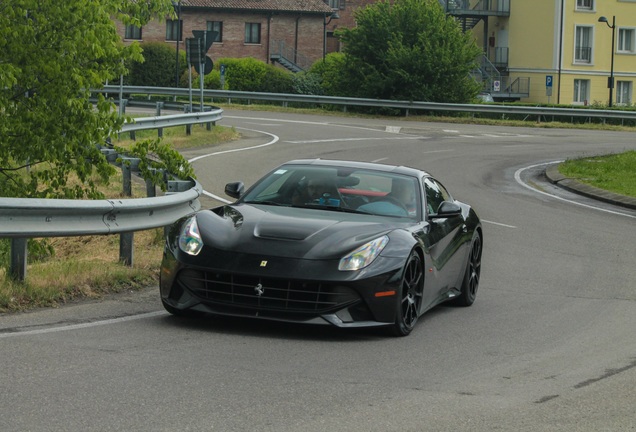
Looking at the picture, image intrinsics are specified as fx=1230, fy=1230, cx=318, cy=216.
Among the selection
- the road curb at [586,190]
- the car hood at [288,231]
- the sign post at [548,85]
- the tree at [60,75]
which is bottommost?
the road curb at [586,190]

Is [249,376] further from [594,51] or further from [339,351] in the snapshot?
[594,51]

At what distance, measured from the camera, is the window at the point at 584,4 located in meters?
75.2

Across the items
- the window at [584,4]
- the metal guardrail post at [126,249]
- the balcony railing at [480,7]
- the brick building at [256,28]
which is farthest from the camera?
the brick building at [256,28]

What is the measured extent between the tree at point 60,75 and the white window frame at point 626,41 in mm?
67210

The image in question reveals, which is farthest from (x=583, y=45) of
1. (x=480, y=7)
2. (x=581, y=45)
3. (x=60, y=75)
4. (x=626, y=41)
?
(x=60, y=75)

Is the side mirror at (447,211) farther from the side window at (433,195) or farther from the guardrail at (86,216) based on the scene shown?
the guardrail at (86,216)

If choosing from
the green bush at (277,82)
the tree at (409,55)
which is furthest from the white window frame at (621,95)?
the tree at (409,55)

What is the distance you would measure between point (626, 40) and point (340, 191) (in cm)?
7025

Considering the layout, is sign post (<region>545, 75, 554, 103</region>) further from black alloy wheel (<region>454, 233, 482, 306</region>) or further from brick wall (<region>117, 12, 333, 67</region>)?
black alloy wheel (<region>454, 233, 482, 306</region>)

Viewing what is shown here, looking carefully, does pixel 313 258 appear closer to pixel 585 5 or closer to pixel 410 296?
pixel 410 296

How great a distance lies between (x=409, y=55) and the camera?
169 feet

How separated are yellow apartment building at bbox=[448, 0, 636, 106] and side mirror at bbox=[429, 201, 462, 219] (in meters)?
64.5

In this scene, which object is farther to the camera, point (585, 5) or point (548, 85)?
point (585, 5)

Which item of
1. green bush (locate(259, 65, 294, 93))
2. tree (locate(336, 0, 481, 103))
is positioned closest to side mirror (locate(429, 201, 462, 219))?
tree (locate(336, 0, 481, 103))
